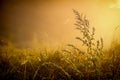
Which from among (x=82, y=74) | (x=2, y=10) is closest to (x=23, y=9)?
(x=2, y=10)

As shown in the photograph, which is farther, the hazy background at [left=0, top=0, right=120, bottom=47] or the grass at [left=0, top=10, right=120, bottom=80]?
the hazy background at [left=0, top=0, right=120, bottom=47]

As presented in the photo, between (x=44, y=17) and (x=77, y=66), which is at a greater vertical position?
(x=44, y=17)

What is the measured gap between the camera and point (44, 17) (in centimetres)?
902

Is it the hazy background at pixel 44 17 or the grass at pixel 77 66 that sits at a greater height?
the hazy background at pixel 44 17

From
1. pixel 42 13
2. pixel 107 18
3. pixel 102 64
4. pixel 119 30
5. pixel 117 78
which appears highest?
pixel 42 13

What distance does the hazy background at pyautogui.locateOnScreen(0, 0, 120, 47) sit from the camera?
6539 mm

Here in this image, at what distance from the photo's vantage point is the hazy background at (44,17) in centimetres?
654

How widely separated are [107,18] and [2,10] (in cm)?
446

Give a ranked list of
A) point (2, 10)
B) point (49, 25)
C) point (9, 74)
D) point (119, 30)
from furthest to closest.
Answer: point (2, 10)
point (49, 25)
point (119, 30)
point (9, 74)

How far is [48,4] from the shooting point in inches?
340

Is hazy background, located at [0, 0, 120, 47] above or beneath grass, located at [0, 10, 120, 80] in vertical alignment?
above

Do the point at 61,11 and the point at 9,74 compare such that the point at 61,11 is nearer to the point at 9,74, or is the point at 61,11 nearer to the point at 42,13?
the point at 42,13

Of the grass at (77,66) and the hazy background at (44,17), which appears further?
the hazy background at (44,17)

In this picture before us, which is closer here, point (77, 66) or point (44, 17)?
point (77, 66)
